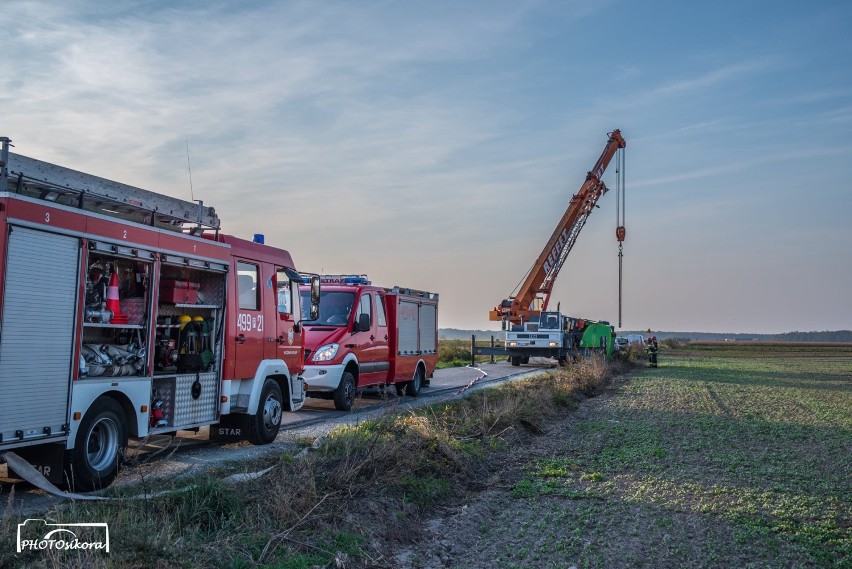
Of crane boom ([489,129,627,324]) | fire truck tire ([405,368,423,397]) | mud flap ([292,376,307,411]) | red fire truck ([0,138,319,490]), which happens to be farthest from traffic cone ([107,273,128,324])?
crane boom ([489,129,627,324])

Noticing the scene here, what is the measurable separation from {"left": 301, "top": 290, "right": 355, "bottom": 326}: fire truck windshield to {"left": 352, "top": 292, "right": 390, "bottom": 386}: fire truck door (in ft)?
0.80

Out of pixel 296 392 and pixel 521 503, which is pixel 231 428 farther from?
pixel 521 503

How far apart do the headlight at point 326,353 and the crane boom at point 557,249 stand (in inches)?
802

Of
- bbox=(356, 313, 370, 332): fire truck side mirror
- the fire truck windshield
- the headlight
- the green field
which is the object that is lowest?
the green field

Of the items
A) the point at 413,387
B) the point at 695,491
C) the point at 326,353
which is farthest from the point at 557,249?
the point at 695,491

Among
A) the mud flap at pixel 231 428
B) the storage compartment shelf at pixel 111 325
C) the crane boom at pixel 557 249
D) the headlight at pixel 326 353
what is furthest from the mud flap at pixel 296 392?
the crane boom at pixel 557 249

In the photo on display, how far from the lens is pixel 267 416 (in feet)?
39.8

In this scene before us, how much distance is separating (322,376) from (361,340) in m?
1.43

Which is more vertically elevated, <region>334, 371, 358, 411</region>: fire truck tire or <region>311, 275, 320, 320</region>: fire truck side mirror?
<region>311, 275, 320, 320</region>: fire truck side mirror

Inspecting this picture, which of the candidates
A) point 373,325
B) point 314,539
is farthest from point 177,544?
point 373,325

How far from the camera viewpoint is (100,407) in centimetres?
855

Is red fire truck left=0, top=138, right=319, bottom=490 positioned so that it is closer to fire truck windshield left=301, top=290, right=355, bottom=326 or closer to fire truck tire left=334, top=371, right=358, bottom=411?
fire truck tire left=334, top=371, right=358, bottom=411

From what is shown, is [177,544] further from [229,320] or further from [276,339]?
[276,339]

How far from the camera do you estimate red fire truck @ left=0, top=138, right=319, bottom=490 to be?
7.48m
